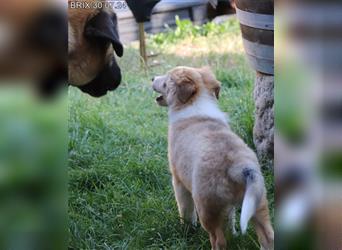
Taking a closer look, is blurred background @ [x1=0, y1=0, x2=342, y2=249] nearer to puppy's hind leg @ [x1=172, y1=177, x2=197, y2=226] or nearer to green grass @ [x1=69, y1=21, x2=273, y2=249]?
green grass @ [x1=69, y1=21, x2=273, y2=249]

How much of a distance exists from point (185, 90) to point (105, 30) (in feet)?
1.37

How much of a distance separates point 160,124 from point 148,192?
30cm

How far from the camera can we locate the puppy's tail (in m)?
2.18

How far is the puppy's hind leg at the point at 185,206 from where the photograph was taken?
99.4 inches

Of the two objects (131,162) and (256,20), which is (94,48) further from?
(256,20)

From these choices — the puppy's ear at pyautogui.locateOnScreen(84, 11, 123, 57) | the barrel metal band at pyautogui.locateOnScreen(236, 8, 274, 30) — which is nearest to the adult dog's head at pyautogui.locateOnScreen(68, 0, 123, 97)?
the puppy's ear at pyautogui.locateOnScreen(84, 11, 123, 57)

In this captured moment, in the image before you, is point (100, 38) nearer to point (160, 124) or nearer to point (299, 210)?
point (160, 124)

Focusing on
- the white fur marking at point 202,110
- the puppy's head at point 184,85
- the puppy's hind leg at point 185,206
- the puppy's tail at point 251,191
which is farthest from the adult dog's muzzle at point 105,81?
the puppy's tail at point 251,191

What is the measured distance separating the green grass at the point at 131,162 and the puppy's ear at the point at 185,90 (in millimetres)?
125

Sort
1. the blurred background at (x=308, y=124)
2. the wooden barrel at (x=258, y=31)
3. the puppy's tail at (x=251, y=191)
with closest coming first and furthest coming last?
the blurred background at (x=308, y=124), the puppy's tail at (x=251, y=191), the wooden barrel at (x=258, y=31)

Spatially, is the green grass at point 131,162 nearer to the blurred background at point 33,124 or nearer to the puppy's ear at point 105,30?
the puppy's ear at point 105,30

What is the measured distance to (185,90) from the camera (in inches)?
104

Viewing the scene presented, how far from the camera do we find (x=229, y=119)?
8.63 ft

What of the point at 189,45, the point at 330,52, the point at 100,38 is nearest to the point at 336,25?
the point at 330,52
